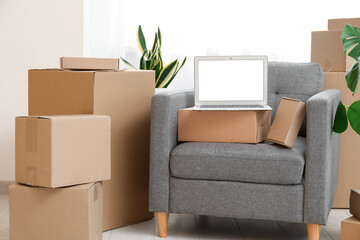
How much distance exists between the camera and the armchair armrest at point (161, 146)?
2.35m

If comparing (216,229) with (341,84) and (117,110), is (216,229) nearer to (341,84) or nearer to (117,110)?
(117,110)

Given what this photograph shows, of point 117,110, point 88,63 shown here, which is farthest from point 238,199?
point 88,63

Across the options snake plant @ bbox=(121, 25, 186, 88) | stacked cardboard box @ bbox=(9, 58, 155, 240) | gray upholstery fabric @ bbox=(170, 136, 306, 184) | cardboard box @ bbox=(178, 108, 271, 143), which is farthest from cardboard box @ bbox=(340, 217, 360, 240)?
snake plant @ bbox=(121, 25, 186, 88)

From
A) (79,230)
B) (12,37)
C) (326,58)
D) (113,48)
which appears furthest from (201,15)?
(79,230)

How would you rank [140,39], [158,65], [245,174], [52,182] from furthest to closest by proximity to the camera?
[140,39] → [158,65] → [245,174] → [52,182]

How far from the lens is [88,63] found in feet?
7.89

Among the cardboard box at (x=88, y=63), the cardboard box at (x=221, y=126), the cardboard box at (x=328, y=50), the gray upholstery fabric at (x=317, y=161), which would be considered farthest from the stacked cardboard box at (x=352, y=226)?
the cardboard box at (x=88, y=63)

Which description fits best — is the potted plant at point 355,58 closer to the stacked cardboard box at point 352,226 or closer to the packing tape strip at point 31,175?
the stacked cardboard box at point 352,226

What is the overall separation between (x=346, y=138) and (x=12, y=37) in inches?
81.1

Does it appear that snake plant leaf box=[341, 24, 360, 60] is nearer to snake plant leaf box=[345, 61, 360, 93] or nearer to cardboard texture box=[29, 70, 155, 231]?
snake plant leaf box=[345, 61, 360, 93]

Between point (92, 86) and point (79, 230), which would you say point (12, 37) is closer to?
point (92, 86)

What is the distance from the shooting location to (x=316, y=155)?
87.9 inches

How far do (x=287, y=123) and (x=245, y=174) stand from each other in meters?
0.29

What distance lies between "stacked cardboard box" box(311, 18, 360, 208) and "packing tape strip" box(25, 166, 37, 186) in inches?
65.1
